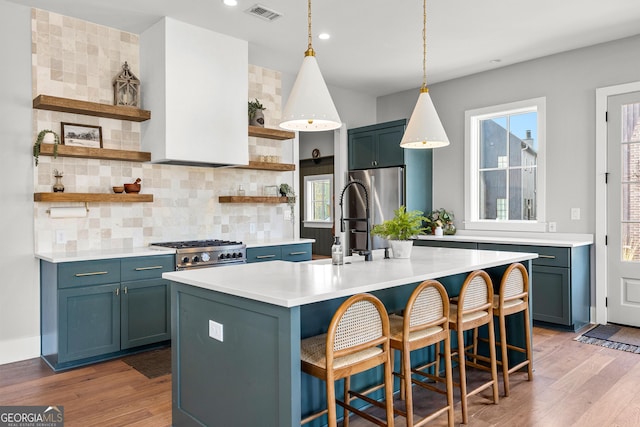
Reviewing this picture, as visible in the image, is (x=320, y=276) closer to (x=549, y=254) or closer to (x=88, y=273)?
(x=88, y=273)

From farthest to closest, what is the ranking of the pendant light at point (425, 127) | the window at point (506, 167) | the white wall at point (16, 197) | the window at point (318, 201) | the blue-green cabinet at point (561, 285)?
the window at point (318, 201) → the window at point (506, 167) → the blue-green cabinet at point (561, 285) → the white wall at point (16, 197) → the pendant light at point (425, 127)

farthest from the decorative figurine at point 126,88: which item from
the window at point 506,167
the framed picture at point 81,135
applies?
the window at point 506,167

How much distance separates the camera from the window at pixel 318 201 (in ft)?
29.2

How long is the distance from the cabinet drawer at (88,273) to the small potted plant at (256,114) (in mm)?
2064

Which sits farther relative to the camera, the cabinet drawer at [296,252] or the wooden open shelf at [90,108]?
the cabinet drawer at [296,252]

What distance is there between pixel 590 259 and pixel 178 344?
4125 mm

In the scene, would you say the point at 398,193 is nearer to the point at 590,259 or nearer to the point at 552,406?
the point at 590,259

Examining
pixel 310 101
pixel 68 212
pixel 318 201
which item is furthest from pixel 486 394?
pixel 318 201

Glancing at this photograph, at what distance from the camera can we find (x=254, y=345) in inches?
75.9

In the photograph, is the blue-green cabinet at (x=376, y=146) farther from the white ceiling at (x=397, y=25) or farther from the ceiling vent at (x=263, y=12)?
the ceiling vent at (x=263, y=12)

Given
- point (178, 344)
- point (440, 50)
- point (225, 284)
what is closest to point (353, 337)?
point (225, 284)

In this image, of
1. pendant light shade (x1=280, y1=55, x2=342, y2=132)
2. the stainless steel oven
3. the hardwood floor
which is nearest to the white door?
the hardwood floor

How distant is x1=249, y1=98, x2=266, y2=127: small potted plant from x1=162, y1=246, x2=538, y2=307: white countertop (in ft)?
7.82

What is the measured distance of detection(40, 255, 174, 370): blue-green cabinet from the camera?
3.33 metres
